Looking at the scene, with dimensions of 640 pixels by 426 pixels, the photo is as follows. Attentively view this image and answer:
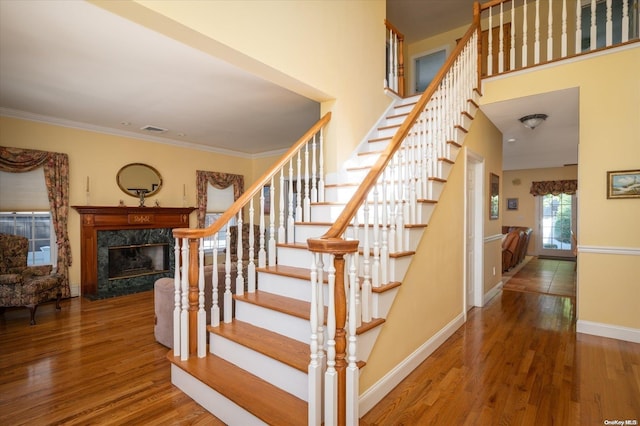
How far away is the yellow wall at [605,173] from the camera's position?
10.0ft

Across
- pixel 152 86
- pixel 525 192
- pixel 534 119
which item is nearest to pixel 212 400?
pixel 152 86

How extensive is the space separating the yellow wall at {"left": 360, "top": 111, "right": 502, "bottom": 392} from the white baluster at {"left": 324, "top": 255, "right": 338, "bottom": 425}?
41cm

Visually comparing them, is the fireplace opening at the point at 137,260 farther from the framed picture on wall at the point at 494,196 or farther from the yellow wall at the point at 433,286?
the framed picture on wall at the point at 494,196

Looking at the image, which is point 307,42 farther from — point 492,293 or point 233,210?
point 492,293

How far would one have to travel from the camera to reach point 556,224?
9.34 m

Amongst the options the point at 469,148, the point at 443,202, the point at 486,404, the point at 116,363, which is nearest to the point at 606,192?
the point at 469,148

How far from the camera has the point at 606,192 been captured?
3162mm

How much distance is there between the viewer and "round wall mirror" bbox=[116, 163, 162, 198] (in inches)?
217

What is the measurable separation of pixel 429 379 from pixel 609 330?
2.23m

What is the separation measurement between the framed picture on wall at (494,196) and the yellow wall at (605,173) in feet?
4.29

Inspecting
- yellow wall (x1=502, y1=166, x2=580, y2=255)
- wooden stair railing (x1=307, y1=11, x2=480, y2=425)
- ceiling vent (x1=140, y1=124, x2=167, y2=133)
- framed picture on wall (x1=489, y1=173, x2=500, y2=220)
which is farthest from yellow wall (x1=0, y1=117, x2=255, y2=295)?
yellow wall (x1=502, y1=166, x2=580, y2=255)

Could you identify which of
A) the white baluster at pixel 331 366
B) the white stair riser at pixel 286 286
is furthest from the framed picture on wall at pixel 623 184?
the white baluster at pixel 331 366

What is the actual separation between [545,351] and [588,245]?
1265 millimetres

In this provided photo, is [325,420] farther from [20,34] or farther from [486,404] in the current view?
[20,34]
